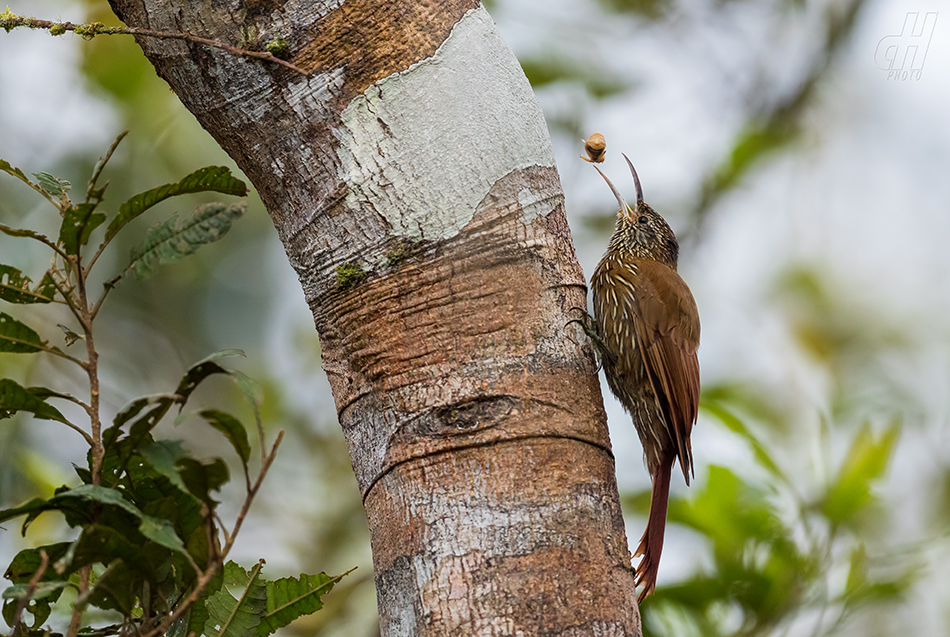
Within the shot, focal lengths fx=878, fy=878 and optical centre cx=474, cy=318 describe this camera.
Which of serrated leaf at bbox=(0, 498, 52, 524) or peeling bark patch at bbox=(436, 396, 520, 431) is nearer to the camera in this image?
serrated leaf at bbox=(0, 498, 52, 524)

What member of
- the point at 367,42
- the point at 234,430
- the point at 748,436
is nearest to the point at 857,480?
the point at 748,436

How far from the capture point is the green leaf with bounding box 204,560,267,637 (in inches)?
48.2

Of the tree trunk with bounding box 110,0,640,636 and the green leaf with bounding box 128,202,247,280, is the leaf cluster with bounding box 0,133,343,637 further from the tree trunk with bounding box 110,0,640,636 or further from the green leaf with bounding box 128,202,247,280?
the tree trunk with bounding box 110,0,640,636

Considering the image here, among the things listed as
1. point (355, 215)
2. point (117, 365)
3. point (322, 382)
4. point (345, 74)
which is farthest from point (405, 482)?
point (117, 365)

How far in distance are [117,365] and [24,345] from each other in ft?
14.1

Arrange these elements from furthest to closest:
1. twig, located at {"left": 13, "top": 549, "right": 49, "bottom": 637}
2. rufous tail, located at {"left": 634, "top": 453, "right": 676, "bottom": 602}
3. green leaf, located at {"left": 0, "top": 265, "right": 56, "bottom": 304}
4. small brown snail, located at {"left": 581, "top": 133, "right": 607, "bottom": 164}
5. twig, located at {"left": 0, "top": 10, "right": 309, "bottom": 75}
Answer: small brown snail, located at {"left": 581, "top": 133, "right": 607, "bottom": 164} < rufous tail, located at {"left": 634, "top": 453, "right": 676, "bottom": 602} < twig, located at {"left": 0, "top": 10, "right": 309, "bottom": 75} < green leaf, located at {"left": 0, "top": 265, "right": 56, "bottom": 304} < twig, located at {"left": 13, "top": 549, "right": 49, "bottom": 637}

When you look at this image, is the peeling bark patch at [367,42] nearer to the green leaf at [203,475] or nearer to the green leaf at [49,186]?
the green leaf at [49,186]

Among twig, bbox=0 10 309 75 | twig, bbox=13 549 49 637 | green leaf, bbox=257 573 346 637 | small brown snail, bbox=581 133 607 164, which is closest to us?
twig, bbox=13 549 49 637

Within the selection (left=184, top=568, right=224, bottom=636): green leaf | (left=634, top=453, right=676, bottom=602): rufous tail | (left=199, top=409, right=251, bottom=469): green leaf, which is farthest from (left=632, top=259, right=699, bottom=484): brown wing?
(left=199, top=409, right=251, bottom=469): green leaf

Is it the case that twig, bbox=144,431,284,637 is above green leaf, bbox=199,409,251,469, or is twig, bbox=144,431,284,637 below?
below

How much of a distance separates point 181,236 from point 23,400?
0.28 m

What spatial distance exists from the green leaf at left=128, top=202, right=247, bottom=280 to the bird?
1.49 meters

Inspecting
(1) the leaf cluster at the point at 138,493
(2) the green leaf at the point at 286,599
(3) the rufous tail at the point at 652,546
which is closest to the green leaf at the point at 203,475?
(1) the leaf cluster at the point at 138,493

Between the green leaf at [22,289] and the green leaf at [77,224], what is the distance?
0.05 metres
